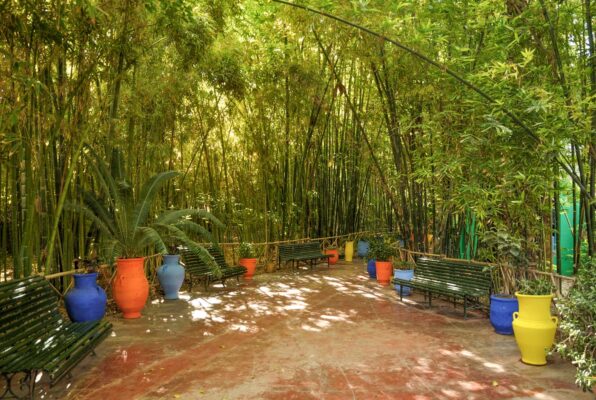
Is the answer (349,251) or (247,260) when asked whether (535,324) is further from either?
(349,251)

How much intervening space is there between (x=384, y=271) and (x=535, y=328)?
366cm

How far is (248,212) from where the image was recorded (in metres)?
7.71

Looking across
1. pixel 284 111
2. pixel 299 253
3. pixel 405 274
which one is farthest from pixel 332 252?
pixel 405 274

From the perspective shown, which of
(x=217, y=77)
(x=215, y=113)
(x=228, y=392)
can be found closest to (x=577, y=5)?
(x=228, y=392)

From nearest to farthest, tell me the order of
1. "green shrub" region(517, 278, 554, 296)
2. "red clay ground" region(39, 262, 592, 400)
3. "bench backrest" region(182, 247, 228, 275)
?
"red clay ground" region(39, 262, 592, 400) < "green shrub" region(517, 278, 554, 296) < "bench backrest" region(182, 247, 228, 275)

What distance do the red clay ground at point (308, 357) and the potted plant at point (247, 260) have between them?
178 centimetres

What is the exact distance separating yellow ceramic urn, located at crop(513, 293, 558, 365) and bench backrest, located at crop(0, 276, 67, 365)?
3293mm

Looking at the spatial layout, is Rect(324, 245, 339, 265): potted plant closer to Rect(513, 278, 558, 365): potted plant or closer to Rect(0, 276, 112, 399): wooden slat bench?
Rect(513, 278, 558, 365): potted plant

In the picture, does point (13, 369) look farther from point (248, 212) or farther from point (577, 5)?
point (248, 212)

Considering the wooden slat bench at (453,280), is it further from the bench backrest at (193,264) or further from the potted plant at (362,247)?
the potted plant at (362,247)

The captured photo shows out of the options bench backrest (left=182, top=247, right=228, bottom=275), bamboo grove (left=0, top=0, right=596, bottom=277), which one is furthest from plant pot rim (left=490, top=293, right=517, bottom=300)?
bench backrest (left=182, top=247, right=228, bottom=275)

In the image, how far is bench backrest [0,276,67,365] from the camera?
8.43ft

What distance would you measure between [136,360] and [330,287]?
3548 mm

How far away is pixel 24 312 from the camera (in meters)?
2.82
